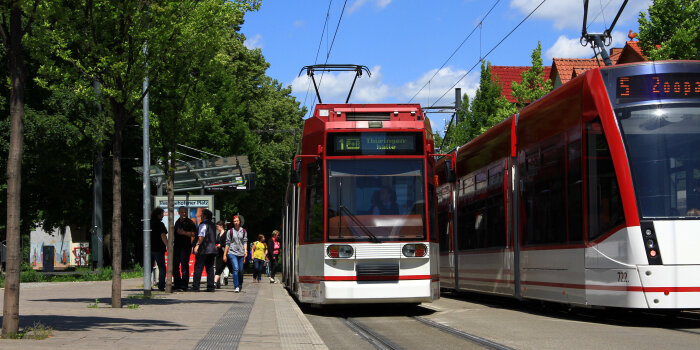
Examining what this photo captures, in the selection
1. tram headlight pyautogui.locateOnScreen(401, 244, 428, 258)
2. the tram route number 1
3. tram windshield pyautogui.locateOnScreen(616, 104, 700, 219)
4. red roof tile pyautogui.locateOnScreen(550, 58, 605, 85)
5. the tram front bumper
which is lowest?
the tram front bumper

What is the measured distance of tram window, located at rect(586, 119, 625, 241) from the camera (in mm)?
10805

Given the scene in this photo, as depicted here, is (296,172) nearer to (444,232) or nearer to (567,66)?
(444,232)

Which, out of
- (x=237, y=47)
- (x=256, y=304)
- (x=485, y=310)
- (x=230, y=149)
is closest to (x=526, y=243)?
(x=485, y=310)

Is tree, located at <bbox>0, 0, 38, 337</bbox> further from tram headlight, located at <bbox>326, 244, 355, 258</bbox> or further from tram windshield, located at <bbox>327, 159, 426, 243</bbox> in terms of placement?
tram windshield, located at <bbox>327, 159, 426, 243</bbox>

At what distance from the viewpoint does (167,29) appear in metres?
14.1

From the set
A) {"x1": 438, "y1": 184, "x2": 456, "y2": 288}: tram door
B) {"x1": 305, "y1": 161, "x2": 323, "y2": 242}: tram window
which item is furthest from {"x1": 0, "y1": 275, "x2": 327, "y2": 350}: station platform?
{"x1": 438, "y1": 184, "x2": 456, "y2": 288}: tram door

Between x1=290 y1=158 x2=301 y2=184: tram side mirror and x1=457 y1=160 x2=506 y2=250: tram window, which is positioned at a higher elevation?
x1=290 y1=158 x2=301 y2=184: tram side mirror

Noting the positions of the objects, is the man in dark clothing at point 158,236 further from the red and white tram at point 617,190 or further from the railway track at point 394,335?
the red and white tram at point 617,190

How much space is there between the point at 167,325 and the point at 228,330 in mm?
929

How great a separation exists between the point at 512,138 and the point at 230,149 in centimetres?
3274

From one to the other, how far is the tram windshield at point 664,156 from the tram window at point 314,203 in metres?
4.78

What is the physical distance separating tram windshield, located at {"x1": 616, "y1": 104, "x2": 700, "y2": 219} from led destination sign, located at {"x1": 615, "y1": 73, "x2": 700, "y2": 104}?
0.14m

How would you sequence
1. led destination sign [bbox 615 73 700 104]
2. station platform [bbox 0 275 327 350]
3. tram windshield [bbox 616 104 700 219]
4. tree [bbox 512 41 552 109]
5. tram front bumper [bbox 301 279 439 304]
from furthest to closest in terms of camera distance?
tree [bbox 512 41 552 109], tram front bumper [bbox 301 279 439 304], led destination sign [bbox 615 73 700 104], tram windshield [bbox 616 104 700 219], station platform [bbox 0 275 327 350]

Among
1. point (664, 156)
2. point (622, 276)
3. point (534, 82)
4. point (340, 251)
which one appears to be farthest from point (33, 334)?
point (534, 82)
